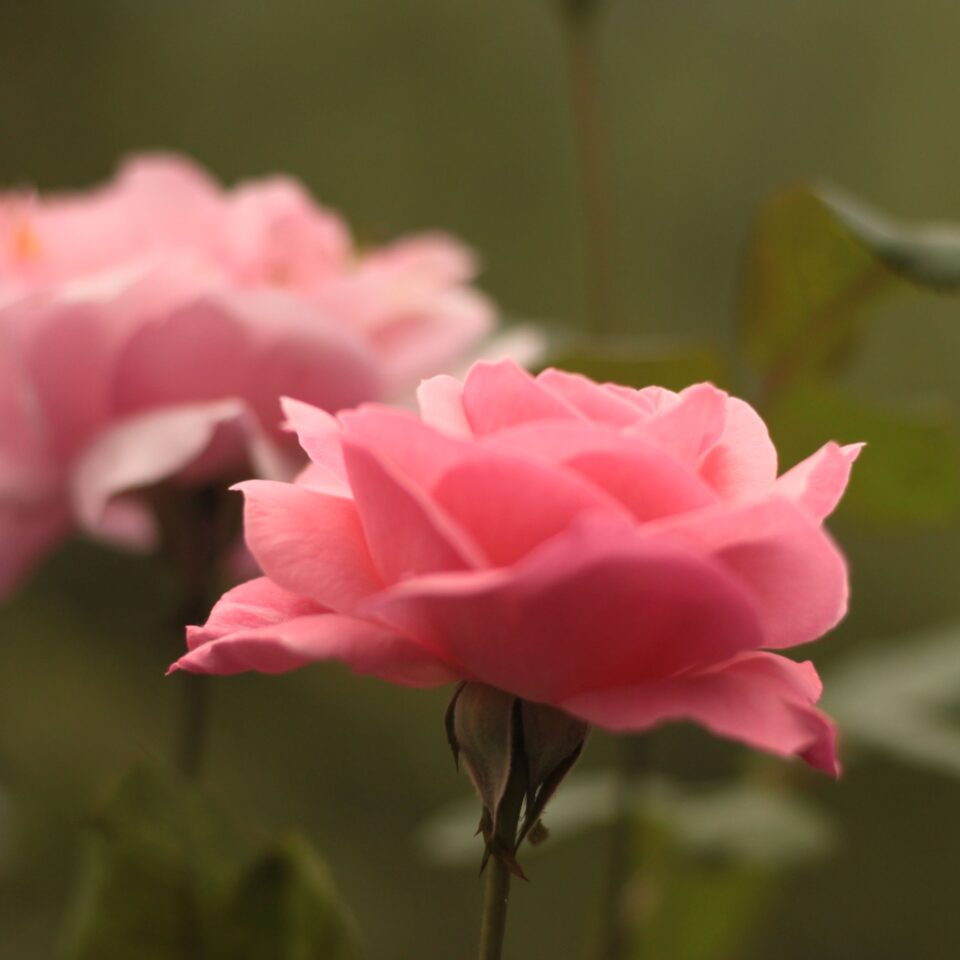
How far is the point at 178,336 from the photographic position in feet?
0.92

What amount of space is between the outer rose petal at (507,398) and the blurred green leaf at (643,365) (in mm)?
127

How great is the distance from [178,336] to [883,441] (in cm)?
17

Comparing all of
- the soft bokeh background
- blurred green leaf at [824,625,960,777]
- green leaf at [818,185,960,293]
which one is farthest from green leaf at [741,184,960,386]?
the soft bokeh background

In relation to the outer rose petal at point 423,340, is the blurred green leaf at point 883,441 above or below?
below

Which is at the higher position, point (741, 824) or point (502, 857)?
point (502, 857)

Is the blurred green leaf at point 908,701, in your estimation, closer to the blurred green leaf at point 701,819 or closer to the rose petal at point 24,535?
the blurred green leaf at point 701,819

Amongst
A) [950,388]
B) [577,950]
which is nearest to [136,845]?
[577,950]

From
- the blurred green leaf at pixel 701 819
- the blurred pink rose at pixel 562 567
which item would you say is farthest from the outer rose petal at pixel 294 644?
the blurred green leaf at pixel 701 819

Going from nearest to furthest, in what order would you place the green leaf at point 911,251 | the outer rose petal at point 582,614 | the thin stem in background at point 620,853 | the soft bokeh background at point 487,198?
the outer rose petal at point 582,614, the green leaf at point 911,251, the thin stem in background at point 620,853, the soft bokeh background at point 487,198

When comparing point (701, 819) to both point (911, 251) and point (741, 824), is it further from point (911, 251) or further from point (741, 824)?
point (911, 251)

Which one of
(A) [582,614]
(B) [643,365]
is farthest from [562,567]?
(B) [643,365]

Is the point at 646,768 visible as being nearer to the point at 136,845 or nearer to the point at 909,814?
the point at 136,845

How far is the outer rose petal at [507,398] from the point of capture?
0.14 m

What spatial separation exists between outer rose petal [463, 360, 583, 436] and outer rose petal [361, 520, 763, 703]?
2 centimetres
